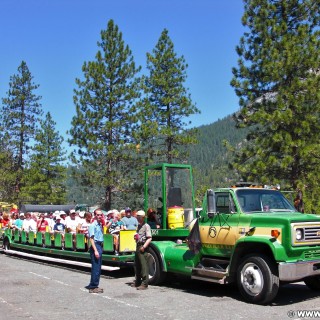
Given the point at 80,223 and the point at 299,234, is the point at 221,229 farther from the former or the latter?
the point at 80,223

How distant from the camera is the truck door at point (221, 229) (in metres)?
8.85

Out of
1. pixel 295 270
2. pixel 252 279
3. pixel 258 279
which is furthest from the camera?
pixel 252 279

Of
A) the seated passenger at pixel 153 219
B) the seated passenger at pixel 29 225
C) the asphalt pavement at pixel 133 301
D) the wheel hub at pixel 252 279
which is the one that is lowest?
the asphalt pavement at pixel 133 301

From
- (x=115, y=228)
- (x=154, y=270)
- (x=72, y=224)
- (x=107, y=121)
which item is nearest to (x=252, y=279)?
(x=154, y=270)

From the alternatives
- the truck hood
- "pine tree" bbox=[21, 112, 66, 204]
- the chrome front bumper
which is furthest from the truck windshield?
"pine tree" bbox=[21, 112, 66, 204]

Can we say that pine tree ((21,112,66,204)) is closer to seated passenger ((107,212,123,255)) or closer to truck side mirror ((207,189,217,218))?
seated passenger ((107,212,123,255))

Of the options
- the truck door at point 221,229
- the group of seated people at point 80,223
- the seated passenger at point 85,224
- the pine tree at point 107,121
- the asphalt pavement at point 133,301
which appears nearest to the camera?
the asphalt pavement at point 133,301

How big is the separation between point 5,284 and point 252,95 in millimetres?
15741

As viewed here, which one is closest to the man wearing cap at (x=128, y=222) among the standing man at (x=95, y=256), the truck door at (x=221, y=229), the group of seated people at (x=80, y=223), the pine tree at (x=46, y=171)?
the group of seated people at (x=80, y=223)

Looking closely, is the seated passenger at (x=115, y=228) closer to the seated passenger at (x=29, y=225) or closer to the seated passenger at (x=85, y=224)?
the seated passenger at (x=85, y=224)

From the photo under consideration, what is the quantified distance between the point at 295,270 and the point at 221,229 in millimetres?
1802

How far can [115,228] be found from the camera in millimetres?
13750

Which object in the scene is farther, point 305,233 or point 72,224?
point 72,224

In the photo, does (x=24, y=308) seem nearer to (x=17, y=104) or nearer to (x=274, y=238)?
(x=274, y=238)
